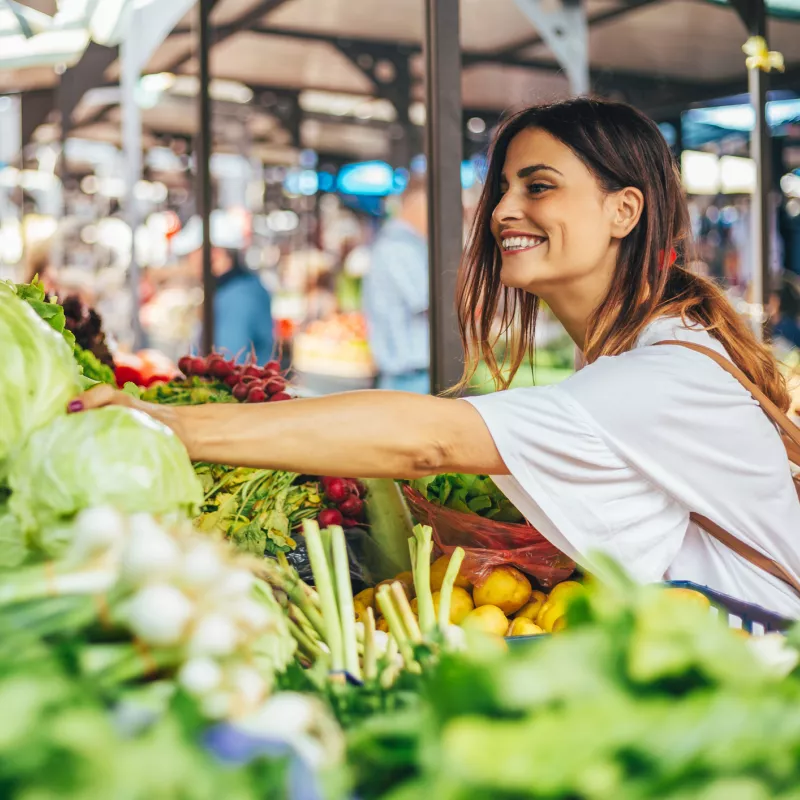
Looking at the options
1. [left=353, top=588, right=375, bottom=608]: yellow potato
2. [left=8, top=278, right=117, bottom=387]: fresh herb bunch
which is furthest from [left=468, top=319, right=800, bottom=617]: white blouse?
[left=8, top=278, right=117, bottom=387]: fresh herb bunch

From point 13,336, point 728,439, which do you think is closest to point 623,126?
point 728,439

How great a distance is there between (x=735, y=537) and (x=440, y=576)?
740 mm

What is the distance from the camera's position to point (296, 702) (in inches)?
37.2

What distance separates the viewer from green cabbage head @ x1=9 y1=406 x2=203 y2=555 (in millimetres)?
1211

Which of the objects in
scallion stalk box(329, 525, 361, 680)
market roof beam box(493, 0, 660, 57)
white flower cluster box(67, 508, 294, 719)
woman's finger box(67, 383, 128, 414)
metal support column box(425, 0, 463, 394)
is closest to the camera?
white flower cluster box(67, 508, 294, 719)

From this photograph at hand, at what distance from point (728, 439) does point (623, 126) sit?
0.83 meters

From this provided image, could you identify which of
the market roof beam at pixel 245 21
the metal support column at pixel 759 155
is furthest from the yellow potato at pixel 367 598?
the market roof beam at pixel 245 21

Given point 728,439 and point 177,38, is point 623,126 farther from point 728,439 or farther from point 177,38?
point 177,38

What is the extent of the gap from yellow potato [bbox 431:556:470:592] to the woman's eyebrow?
95 cm

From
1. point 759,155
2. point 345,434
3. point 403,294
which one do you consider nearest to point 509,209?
point 345,434

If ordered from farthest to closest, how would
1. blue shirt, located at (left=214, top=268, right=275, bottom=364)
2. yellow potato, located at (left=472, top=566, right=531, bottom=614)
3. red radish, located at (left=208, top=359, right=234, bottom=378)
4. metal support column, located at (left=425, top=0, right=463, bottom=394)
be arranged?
1. blue shirt, located at (left=214, top=268, right=275, bottom=364)
2. metal support column, located at (left=425, top=0, right=463, bottom=394)
3. red radish, located at (left=208, top=359, right=234, bottom=378)
4. yellow potato, located at (left=472, top=566, right=531, bottom=614)

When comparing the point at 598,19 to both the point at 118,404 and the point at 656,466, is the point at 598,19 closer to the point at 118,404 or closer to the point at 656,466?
the point at 656,466

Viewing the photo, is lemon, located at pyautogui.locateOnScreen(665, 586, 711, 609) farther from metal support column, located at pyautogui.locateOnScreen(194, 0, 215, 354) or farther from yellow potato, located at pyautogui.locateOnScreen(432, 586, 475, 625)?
metal support column, located at pyautogui.locateOnScreen(194, 0, 215, 354)

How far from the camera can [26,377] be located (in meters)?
1.33
